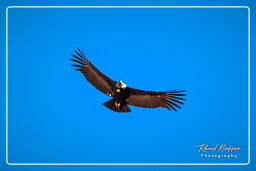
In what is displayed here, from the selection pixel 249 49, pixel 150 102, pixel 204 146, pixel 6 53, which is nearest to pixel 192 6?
pixel 249 49

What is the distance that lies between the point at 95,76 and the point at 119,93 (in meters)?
0.85

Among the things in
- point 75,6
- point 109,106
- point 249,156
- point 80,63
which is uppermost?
point 75,6

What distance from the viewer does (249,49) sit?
47.1ft

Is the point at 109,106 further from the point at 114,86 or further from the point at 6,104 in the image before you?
the point at 6,104

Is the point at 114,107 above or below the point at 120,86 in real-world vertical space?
below

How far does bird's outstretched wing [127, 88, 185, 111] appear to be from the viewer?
13.9m

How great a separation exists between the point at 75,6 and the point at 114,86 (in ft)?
7.71

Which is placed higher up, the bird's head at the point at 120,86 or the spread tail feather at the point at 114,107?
the bird's head at the point at 120,86

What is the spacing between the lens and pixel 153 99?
1430 centimetres

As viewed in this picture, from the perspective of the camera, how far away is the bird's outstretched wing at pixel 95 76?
14375 mm

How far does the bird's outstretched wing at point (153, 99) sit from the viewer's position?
1386 cm

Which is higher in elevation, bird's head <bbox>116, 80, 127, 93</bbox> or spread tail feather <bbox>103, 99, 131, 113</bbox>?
bird's head <bbox>116, 80, 127, 93</bbox>

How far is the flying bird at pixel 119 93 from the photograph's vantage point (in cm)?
1418

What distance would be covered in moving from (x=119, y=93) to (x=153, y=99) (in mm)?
911
